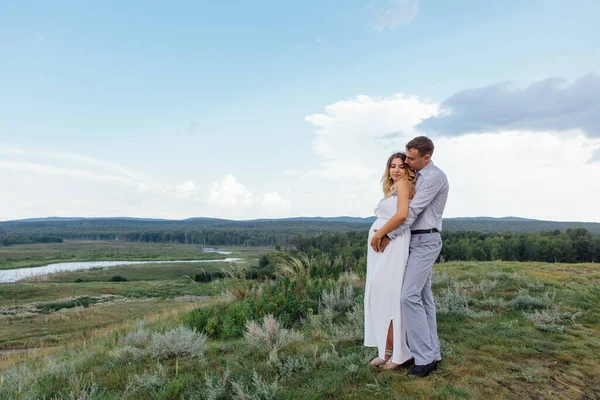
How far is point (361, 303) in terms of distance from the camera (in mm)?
6703

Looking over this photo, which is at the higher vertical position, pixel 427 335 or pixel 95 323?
pixel 427 335

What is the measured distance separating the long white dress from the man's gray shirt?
0.14m

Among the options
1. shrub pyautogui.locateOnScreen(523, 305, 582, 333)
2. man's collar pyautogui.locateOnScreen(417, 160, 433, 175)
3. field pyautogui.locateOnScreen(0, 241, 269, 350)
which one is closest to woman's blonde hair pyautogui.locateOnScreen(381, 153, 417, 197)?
man's collar pyautogui.locateOnScreen(417, 160, 433, 175)

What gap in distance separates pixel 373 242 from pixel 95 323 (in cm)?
3113

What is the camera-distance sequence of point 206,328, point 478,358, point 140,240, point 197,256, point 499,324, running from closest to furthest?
point 478,358, point 499,324, point 206,328, point 197,256, point 140,240

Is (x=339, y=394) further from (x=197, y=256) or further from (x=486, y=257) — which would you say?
(x=197, y=256)

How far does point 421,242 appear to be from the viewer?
3764 mm

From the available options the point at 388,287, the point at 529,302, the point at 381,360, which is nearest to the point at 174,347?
the point at 381,360

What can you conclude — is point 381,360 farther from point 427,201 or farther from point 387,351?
point 427,201

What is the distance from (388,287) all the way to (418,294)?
29 cm

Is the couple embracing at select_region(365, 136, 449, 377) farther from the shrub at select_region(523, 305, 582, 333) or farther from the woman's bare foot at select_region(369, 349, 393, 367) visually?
the shrub at select_region(523, 305, 582, 333)

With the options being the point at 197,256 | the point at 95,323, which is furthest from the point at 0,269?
the point at 95,323

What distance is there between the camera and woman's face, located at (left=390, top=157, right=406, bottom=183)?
12.7 ft

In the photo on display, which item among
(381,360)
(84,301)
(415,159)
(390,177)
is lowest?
(84,301)
